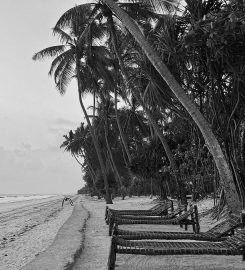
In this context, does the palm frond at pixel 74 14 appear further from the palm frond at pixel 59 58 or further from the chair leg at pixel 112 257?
the chair leg at pixel 112 257

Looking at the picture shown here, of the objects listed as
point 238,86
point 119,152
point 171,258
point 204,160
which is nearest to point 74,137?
point 119,152

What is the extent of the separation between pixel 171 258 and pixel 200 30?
448 centimetres

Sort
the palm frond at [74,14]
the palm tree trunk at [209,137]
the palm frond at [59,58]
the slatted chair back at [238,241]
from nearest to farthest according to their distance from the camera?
the slatted chair back at [238,241] → the palm tree trunk at [209,137] → the palm frond at [74,14] → the palm frond at [59,58]

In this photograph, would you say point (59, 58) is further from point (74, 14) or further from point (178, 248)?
point (178, 248)

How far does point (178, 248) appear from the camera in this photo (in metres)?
3.63

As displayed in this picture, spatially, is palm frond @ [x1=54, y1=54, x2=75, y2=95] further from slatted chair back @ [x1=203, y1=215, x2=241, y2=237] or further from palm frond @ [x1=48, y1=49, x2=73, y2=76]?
slatted chair back @ [x1=203, y1=215, x2=241, y2=237]

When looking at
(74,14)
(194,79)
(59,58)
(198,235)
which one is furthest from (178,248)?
(59,58)

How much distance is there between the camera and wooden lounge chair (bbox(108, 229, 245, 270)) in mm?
3490

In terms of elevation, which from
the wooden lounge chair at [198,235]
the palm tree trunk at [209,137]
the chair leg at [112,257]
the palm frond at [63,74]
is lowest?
the chair leg at [112,257]

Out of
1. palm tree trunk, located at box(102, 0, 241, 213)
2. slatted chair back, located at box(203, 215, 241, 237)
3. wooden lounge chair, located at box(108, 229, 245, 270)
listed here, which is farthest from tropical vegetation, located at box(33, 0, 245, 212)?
wooden lounge chair, located at box(108, 229, 245, 270)

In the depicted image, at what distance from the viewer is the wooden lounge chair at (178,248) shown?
3.49 m

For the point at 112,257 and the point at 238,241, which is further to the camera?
the point at 238,241

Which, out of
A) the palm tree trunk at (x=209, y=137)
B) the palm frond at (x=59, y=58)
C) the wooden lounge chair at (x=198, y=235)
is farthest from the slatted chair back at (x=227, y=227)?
the palm frond at (x=59, y=58)

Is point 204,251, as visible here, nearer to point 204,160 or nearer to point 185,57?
point 185,57
